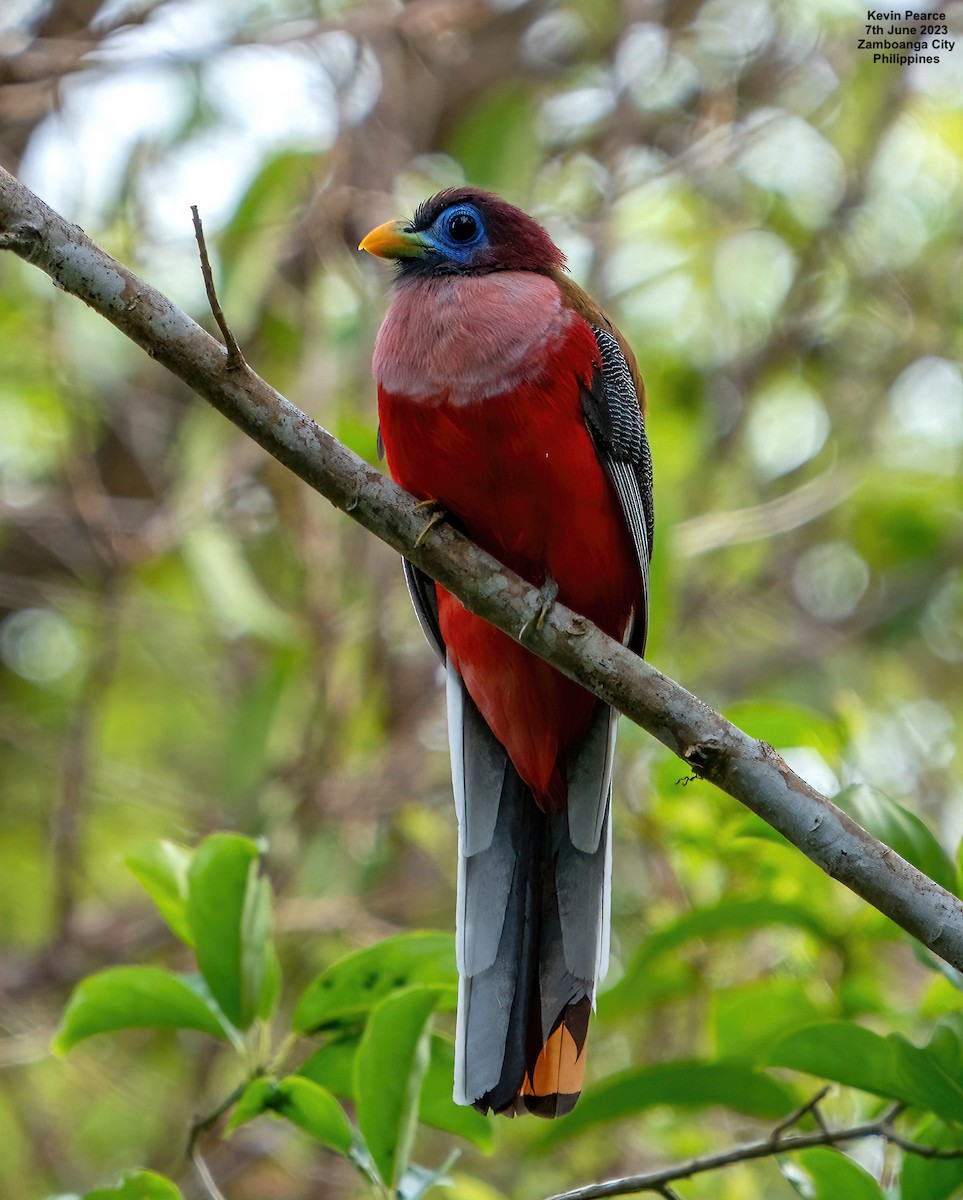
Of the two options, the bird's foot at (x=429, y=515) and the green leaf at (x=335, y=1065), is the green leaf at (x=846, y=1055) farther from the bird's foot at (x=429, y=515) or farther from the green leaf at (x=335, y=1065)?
the bird's foot at (x=429, y=515)

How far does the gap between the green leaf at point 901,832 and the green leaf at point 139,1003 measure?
3.90 ft

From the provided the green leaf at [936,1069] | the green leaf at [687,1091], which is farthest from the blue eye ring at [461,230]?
the green leaf at [936,1069]

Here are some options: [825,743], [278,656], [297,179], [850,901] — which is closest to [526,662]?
[825,743]

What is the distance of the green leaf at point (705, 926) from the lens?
2.78 metres

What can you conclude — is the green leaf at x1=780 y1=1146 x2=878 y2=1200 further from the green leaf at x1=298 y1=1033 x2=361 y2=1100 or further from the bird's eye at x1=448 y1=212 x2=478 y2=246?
the bird's eye at x1=448 y1=212 x2=478 y2=246

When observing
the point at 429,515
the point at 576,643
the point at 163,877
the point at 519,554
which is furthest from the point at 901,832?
the point at 163,877

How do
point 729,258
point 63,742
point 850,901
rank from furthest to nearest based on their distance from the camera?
point 729,258 < point 63,742 < point 850,901

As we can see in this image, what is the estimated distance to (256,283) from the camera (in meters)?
4.90

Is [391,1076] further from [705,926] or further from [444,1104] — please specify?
[705,926]

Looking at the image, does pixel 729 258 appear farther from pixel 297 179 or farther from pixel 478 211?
pixel 478 211

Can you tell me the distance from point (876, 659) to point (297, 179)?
3123mm

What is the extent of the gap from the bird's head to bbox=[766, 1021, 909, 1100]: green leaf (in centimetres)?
176

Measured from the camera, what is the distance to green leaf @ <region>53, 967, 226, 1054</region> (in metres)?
2.51

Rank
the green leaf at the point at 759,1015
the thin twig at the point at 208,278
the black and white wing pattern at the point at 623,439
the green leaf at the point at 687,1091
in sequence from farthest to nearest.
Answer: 1. the black and white wing pattern at the point at 623,439
2. the green leaf at the point at 759,1015
3. the green leaf at the point at 687,1091
4. the thin twig at the point at 208,278
